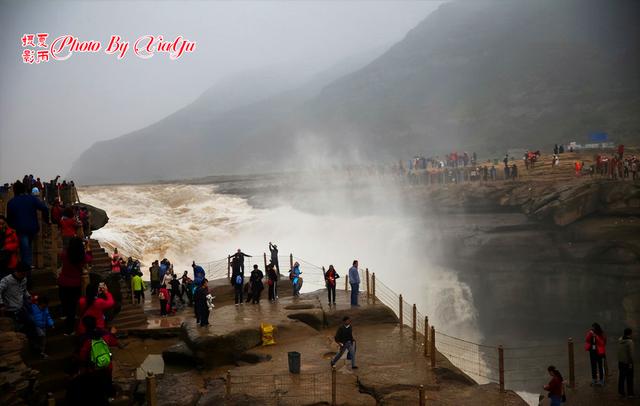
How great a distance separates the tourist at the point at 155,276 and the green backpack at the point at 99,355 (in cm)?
1404

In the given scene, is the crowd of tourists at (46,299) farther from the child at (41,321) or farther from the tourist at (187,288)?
the tourist at (187,288)

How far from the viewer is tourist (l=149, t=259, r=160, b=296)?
65.2 feet

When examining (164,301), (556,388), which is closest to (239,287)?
(164,301)

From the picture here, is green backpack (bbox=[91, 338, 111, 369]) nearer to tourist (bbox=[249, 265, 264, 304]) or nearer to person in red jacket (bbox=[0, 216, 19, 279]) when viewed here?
person in red jacket (bbox=[0, 216, 19, 279])

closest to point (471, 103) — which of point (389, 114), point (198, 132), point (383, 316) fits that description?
point (389, 114)

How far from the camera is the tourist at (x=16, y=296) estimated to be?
7.62m

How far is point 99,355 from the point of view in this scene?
6195mm

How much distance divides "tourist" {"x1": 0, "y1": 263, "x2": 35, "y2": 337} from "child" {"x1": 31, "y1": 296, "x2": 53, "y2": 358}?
10 centimetres

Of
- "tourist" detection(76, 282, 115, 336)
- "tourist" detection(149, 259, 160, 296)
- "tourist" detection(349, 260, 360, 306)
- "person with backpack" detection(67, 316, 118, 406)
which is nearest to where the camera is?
"person with backpack" detection(67, 316, 118, 406)

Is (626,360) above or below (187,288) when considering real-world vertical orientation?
below

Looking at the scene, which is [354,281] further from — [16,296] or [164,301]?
[16,296]

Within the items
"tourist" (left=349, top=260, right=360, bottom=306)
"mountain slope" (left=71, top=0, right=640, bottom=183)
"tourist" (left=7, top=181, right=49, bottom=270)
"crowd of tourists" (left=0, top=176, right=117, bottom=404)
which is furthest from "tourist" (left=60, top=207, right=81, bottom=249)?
"mountain slope" (left=71, top=0, right=640, bottom=183)

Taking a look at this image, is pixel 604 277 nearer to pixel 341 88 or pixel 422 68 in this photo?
pixel 422 68

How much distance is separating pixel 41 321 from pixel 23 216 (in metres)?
1.88
